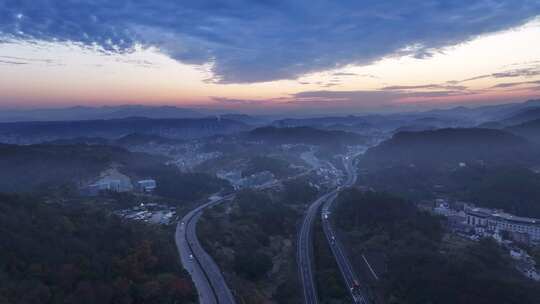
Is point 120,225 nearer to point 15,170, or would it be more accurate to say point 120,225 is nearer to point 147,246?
point 147,246

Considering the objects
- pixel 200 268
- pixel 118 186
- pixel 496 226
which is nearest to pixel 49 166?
pixel 118 186

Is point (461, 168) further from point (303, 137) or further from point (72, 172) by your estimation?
point (303, 137)

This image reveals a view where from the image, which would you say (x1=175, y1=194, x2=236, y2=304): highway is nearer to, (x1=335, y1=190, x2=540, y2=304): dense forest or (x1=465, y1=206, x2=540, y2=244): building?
(x1=335, y1=190, x2=540, y2=304): dense forest

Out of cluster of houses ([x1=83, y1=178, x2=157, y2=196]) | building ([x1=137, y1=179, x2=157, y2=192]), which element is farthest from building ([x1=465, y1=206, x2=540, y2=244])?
cluster of houses ([x1=83, y1=178, x2=157, y2=196])

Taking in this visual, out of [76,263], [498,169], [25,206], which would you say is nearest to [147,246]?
[76,263]

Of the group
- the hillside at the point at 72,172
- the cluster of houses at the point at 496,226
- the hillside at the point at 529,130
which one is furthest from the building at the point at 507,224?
the hillside at the point at 529,130

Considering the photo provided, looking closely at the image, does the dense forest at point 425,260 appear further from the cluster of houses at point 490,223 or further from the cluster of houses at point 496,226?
the cluster of houses at point 490,223
